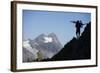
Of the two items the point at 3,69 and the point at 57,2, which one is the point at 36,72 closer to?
the point at 3,69

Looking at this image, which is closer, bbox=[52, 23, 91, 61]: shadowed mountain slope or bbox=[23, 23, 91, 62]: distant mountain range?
bbox=[23, 23, 91, 62]: distant mountain range

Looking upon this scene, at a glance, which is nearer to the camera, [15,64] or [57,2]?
[15,64]


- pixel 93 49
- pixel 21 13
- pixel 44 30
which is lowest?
pixel 93 49

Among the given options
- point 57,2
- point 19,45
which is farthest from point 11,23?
point 57,2

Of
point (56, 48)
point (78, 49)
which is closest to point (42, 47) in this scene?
point (56, 48)

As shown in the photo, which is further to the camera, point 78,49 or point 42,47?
point 78,49

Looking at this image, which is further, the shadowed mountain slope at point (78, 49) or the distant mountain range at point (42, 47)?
the shadowed mountain slope at point (78, 49)

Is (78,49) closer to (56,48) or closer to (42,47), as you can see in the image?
(56,48)

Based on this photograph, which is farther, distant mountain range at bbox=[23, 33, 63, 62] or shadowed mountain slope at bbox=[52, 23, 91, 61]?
shadowed mountain slope at bbox=[52, 23, 91, 61]
